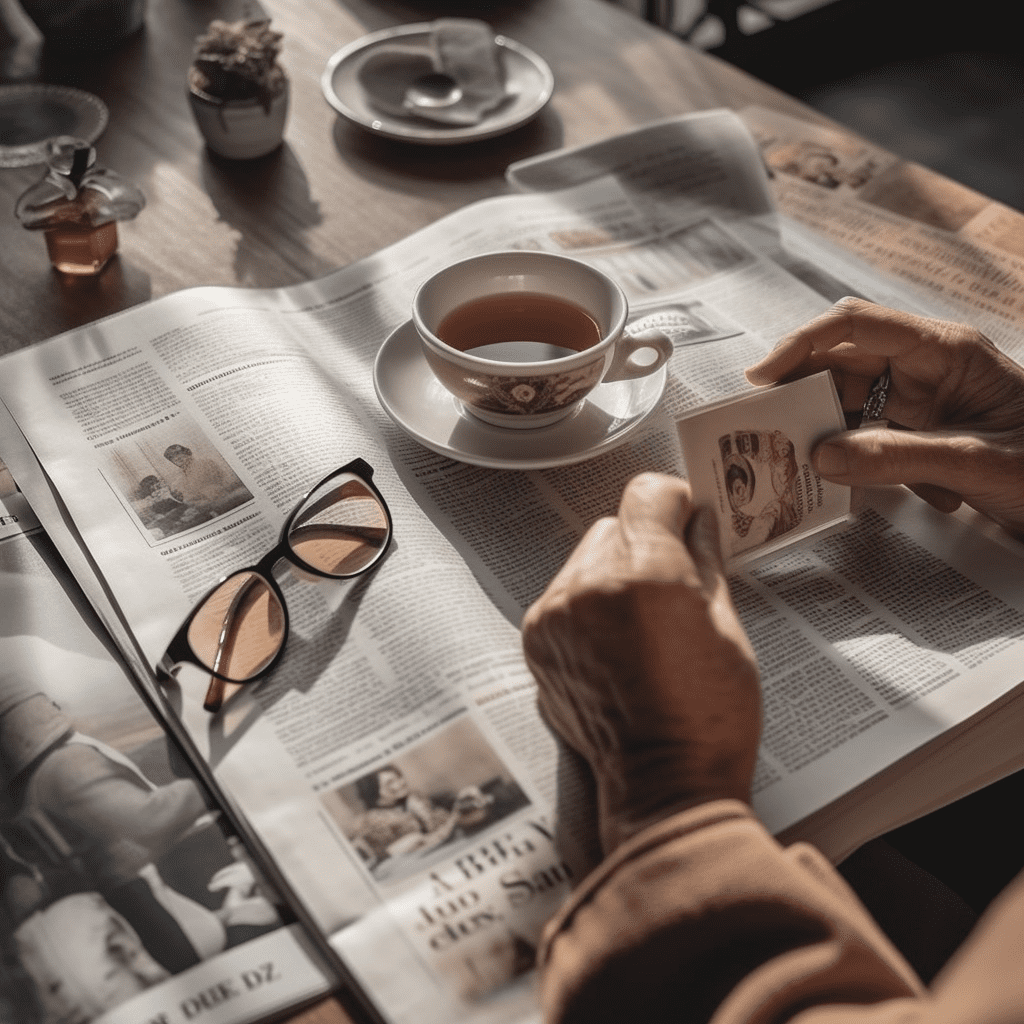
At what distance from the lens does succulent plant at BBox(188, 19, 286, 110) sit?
3.13ft

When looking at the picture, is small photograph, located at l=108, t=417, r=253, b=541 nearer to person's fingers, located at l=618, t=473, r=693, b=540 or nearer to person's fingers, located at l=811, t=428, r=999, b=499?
person's fingers, located at l=618, t=473, r=693, b=540

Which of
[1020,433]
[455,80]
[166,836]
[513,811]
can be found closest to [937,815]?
[1020,433]

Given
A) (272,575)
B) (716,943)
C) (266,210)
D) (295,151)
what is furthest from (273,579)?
(295,151)

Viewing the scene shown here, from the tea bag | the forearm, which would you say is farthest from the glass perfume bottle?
the forearm

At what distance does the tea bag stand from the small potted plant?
0.44 ft

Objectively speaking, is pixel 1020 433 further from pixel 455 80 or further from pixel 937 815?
pixel 455 80

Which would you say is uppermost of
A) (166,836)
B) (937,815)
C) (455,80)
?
(455,80)

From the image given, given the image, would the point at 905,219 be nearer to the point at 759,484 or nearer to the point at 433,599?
the point at 759,484

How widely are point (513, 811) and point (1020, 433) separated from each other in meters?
0.44

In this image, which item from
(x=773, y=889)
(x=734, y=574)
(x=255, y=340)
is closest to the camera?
(x=773, y=889)

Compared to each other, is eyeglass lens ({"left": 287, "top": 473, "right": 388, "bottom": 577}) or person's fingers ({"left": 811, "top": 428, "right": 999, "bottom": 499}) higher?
person's fingers ({"left": 811, "top": 428, "right": 999, "bottom": 499})

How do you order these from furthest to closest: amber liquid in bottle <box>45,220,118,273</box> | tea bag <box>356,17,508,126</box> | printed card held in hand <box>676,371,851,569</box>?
tea bag <box>356,17,508,126</box>, amber liquid in bottle <box>45,220,118,273</box>, printed card held in hand <box>676,371,851,569</box>

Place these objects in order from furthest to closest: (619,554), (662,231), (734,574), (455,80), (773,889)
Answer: (455,80)
(662,231)
(734,574)
(619,554)
(773,889)

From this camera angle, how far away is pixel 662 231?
98 cm
